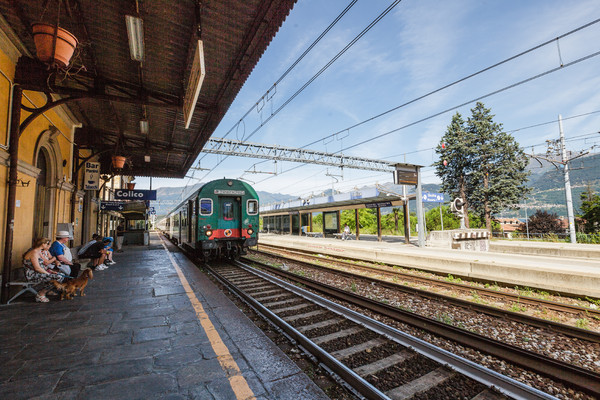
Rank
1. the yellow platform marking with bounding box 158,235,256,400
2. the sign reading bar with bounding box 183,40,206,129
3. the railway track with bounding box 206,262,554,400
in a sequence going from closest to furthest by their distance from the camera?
the yellow platform marking with bounding box 158,235,256,400 → the railway track with bounding box 206,262,554,400 → the sign reading bar with bounding box 183,40,206,129

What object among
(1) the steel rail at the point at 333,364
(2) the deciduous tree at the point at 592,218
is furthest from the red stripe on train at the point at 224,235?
(2) the deciduous tree at the point at 592,218

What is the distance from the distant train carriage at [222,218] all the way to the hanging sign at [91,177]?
11.5ft

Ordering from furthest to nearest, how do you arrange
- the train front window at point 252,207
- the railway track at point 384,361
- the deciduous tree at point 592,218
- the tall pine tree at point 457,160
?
1. the tall pine tree at point 457,160
2. the deciduous tree at point 592,218
3. the train front window at point 252,207
4. the railway track at point 384,361

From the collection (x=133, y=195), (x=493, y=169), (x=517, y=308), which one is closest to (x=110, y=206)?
(x=133, y=195)

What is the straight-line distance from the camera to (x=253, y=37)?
548 centimetres

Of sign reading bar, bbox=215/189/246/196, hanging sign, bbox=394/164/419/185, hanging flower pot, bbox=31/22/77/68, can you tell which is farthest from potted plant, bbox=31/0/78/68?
hanging sign, bbox=394/164/419/185

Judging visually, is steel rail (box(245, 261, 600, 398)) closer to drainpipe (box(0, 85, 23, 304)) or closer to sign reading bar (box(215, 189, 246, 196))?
sign reading bar (box(215, 189, 246, 196))

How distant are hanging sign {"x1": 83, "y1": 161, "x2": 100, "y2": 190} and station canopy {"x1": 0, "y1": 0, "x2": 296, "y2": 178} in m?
2.11

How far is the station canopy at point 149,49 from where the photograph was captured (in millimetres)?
4742

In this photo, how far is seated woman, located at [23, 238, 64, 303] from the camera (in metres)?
5.15

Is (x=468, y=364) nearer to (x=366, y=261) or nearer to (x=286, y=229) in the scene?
(x=366, y=261)

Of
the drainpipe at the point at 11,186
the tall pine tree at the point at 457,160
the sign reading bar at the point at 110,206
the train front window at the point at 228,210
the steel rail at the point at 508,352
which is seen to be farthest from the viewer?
the tall pine tree at the point at 457,160

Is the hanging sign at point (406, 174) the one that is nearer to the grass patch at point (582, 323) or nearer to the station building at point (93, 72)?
the station building at point (93, 72)

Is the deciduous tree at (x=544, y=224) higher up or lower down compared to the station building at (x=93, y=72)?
lower down
